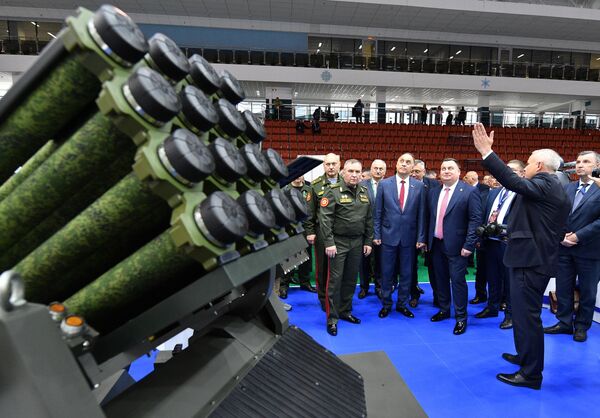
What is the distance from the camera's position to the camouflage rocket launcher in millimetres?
688

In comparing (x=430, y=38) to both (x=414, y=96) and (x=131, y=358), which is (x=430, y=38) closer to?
(x=414, y=96)

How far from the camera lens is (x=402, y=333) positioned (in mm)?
3619

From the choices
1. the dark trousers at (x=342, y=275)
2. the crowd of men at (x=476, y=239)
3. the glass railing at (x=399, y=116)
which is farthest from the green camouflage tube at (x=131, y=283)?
the glass railing at (x=399, y=116)

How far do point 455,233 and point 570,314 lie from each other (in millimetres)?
1400

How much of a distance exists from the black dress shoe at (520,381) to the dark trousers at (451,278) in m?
0.95

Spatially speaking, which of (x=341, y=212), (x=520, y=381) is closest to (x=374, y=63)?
(x=341, y=212)

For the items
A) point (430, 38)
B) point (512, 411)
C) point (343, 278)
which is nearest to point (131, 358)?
point (512, 411)

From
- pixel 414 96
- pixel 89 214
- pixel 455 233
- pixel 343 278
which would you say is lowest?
pixel 343 278

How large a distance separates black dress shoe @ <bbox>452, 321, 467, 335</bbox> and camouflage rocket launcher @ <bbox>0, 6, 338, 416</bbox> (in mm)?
3105

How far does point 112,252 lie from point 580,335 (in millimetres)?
4185

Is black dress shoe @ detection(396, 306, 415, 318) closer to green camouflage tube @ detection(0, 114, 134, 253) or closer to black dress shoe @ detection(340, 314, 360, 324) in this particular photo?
black dress shoe @ detection(340, 314, 360, 324)

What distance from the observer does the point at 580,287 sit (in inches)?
142

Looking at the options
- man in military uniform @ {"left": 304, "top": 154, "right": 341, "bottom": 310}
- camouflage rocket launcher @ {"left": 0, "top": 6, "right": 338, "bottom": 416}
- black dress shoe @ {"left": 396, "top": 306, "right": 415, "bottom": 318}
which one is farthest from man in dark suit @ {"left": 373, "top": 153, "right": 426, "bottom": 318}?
camouflage rocket launcher @ {"left": 0, "top": 6, "right": 338, "bottom": 416}

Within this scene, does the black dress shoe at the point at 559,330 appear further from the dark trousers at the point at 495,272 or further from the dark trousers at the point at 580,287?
the dark trousers at the point at 495,272
